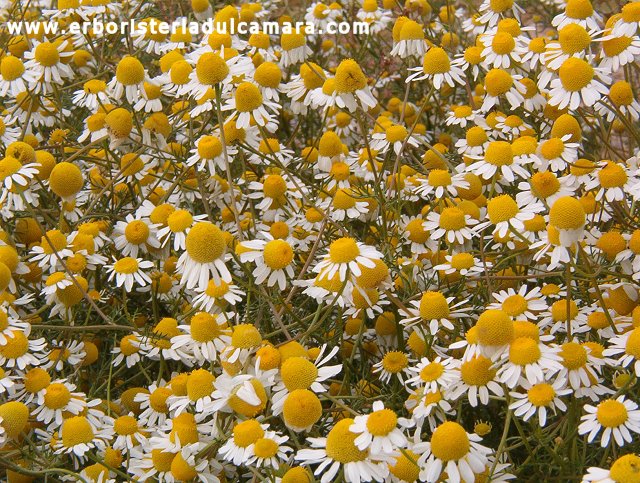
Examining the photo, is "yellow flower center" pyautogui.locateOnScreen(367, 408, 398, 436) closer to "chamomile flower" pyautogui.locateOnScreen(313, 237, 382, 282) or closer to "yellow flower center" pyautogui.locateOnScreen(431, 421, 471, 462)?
"yellow flower center" pyautogui.locateOnScreen(431, 421, 471, 462)

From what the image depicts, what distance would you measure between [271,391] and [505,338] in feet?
1.56

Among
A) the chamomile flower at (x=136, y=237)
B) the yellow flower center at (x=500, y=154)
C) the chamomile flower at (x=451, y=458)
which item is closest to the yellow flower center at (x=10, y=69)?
the chamomile flower at (x=136, y=237)

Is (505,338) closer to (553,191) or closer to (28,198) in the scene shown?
(553,191)

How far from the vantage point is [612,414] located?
1593mm

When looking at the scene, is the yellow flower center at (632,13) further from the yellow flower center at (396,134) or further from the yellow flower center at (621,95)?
the yellow flower center at (396,134)

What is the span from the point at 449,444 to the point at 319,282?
1.75 feet

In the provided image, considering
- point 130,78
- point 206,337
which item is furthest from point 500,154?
point 130,78

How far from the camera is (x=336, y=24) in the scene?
3664 millimetres

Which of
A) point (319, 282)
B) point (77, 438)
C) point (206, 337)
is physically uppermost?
point (319, 282)

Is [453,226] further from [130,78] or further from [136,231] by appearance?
[130,78]

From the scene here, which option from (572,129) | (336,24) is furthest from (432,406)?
(336,24)

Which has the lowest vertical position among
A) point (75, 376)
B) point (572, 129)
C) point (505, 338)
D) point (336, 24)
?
point (75, 376)

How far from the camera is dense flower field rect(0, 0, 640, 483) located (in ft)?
5.59

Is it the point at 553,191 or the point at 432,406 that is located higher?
the point at 553,191
